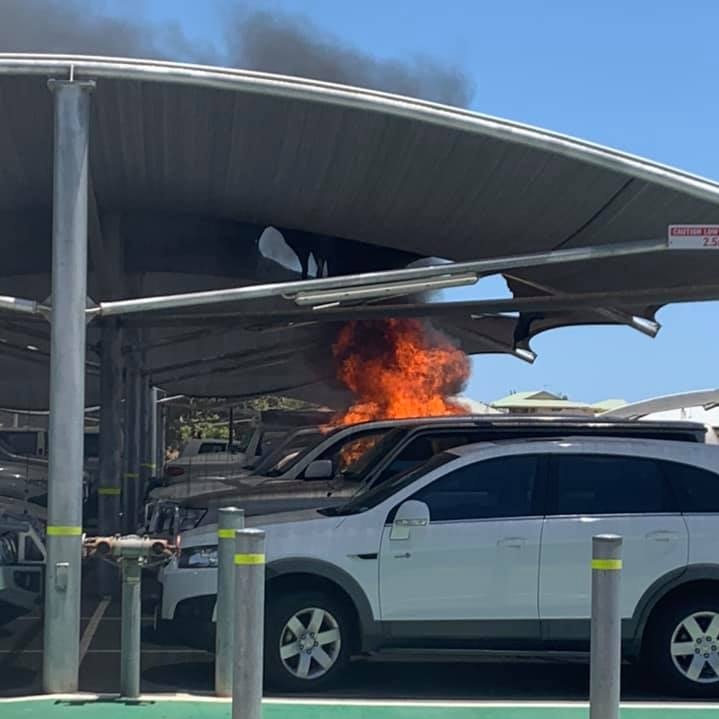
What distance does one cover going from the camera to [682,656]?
8.32 m

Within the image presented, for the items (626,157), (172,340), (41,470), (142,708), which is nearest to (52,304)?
(142,708)

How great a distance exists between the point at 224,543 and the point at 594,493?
2678 mm

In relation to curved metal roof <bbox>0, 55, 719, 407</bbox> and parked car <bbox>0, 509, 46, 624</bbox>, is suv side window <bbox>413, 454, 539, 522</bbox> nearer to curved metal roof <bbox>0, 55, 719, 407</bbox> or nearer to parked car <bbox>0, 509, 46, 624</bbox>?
A: curved metal roof <bbox>0, 55, 719, 407</bbox>

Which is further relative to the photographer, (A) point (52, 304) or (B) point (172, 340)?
(B) point (172, 340)

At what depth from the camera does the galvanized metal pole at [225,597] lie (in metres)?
7.69

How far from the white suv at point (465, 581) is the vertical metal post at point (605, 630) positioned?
2.75 meters

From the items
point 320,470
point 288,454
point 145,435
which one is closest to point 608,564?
point 320,470

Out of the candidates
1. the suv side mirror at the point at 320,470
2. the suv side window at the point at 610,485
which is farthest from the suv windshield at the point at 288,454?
the suv side window at the point at 610,485

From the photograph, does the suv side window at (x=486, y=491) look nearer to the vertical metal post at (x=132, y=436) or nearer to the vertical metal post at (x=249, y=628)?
the vertical metal post at (x=249, y=628)

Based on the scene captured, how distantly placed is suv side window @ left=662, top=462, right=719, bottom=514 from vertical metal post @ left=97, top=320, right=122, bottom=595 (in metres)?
7.72

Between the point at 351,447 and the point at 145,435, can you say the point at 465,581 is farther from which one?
the point at 145,435

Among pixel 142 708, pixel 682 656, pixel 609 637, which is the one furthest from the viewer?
pixel 682 656

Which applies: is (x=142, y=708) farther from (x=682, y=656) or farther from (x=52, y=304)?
(x=682, y=656)

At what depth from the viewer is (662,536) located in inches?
330
